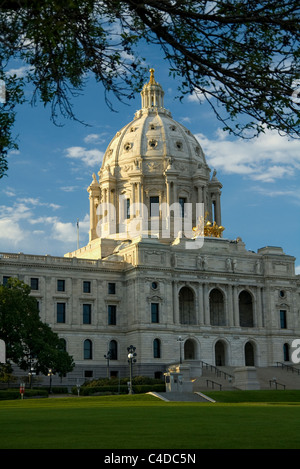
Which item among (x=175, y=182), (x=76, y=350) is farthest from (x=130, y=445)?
(x=175, y=182)

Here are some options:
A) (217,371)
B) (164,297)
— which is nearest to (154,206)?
(164,297)

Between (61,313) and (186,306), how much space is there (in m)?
17.8

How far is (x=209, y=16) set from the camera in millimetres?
16641

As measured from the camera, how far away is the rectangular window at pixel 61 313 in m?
89.1

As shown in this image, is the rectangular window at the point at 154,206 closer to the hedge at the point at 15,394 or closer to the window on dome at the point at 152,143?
the window on dome at the point at 152,143

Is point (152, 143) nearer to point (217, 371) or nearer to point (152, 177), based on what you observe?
point (152, 177)

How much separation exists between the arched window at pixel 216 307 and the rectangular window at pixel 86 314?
1718 cm

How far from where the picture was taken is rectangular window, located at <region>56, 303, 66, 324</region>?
8912cm

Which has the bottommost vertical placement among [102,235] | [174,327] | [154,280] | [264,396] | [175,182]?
[264,396]

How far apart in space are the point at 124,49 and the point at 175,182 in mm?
93133

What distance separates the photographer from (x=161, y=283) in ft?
300

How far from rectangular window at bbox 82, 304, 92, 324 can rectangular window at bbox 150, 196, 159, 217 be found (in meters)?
23.0

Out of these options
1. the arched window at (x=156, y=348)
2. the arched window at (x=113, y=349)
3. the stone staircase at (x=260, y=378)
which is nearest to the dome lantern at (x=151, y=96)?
the arched window at (x=113, y=349)

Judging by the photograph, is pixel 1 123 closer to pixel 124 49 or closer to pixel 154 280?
pixel 124 49
